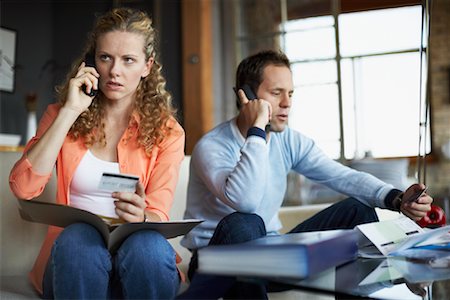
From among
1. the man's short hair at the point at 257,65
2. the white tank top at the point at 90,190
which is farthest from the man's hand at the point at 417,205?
the white tank top at the point at 90,190

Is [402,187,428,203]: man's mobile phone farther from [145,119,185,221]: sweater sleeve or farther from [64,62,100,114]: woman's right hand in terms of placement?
[64,62,100,114]: woman's right hand

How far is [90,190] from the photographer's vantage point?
176cm

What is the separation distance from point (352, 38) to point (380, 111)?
36.5 inches

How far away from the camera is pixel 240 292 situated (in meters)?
1.03

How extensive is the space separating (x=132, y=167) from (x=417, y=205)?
0.80m

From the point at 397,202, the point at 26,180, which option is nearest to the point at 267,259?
the point at 26,180

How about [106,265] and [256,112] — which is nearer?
[106,265]

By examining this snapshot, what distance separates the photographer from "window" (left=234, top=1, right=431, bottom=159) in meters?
6.11

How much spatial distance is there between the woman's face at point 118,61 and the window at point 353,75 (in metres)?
4.33

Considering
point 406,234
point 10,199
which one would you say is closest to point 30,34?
point 10,199

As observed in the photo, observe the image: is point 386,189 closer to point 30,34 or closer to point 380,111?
point 30,34

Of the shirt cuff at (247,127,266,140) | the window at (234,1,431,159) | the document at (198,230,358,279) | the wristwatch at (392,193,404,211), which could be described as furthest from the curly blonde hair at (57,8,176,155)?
the window at (234,1,431,159)

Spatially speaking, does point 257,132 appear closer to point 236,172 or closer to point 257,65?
point 236,172

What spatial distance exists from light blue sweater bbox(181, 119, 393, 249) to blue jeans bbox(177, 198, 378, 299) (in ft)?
0.26
